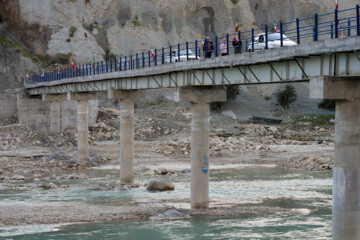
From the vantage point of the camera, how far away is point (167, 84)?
33.4 meters

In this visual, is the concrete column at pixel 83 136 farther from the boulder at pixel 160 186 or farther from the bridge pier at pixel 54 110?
the boulder at pixel 160 186

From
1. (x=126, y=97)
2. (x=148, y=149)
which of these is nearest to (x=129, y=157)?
(x=126, y=97)

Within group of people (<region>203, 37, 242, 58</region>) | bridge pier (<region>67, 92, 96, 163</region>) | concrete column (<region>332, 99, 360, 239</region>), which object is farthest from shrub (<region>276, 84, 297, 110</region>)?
concrete column (<region>332, 99, 360, 239</region>)

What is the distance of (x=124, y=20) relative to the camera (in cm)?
9925

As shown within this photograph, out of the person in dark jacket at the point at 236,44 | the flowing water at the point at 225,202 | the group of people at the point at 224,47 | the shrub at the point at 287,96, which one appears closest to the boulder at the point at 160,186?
the flowing water at the point at 225,202

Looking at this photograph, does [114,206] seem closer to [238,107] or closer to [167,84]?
[167,84]

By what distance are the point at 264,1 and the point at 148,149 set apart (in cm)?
5805

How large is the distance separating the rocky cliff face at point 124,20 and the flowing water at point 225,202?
172 feet

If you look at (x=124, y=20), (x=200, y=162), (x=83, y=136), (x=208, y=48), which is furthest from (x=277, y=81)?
(x=124, y=20)

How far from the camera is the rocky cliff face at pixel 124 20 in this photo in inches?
3600

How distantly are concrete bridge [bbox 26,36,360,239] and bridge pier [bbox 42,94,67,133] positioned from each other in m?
23.9

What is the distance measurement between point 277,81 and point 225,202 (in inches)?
432

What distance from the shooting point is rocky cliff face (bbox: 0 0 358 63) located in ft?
300

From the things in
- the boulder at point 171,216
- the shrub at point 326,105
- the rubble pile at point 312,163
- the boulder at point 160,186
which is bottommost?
the boulder at point 171,216
